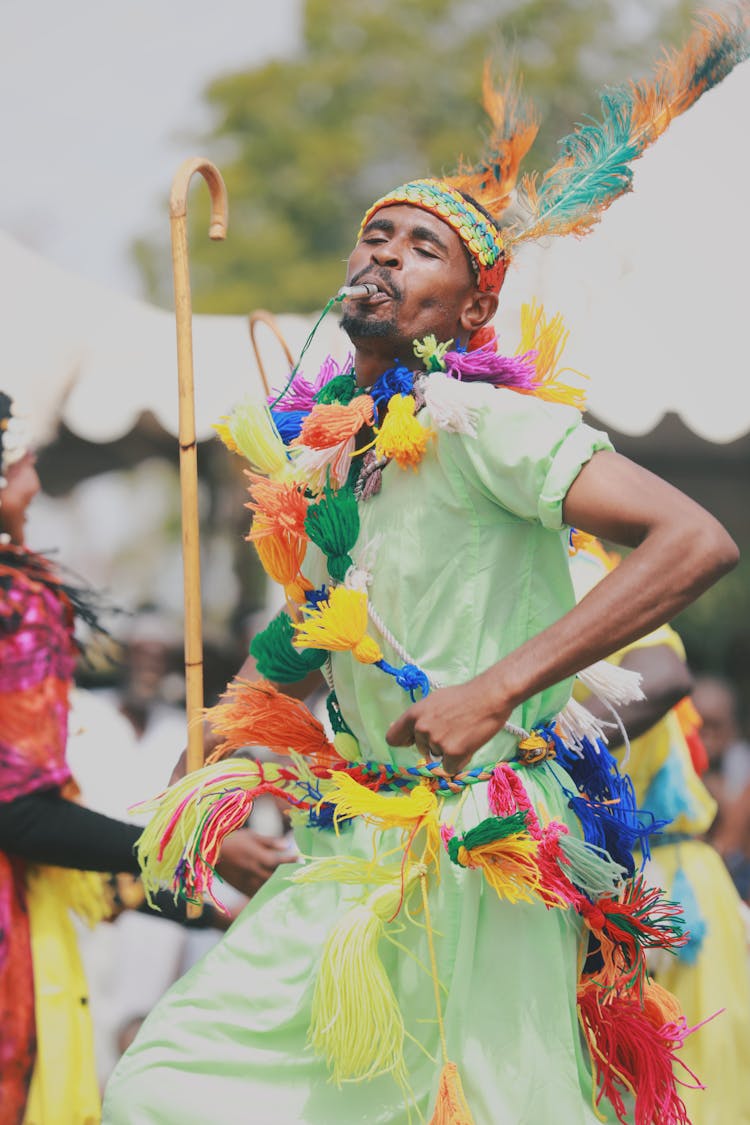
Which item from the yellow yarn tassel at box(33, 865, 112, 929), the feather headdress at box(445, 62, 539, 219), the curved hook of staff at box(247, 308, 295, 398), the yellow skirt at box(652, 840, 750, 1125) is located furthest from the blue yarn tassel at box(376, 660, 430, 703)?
the yellow skirt at box(652, 840, 750, 1125)

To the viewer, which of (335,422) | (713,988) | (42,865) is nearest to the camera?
(335,422)

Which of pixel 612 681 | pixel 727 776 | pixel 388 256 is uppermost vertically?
pixel 388 256

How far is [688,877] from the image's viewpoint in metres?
4.59

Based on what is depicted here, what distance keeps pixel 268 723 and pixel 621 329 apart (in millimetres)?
4553

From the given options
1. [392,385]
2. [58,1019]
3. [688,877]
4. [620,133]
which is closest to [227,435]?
[392,385]

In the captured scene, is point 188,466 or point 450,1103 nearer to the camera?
point 450,1103

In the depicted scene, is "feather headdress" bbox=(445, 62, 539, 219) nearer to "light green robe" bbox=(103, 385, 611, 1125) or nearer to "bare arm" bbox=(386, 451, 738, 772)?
"light green robe" bbox=(103, 385, 611, 1125)

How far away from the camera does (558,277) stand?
6.42 m

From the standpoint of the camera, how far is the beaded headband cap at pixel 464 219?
266cm

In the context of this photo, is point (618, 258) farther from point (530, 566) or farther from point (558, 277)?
point (530, 566)

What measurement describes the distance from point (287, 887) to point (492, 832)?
1.58 ft

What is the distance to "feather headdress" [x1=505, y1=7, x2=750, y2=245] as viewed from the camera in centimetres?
270

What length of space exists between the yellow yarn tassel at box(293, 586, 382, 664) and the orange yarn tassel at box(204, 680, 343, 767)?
0.93 feet

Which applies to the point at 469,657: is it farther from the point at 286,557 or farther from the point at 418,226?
the point at 418,226
